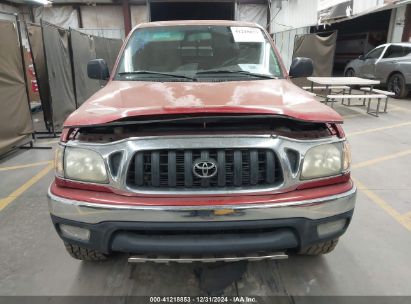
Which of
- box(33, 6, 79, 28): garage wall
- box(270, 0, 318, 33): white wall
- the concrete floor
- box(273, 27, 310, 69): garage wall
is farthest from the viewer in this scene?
box(33, 6, 79, 28): garage wall

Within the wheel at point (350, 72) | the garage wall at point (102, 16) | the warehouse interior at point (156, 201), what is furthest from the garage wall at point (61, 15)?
the wheel at point (350, 72)

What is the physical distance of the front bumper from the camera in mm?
1762

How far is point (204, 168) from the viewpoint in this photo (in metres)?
1.78

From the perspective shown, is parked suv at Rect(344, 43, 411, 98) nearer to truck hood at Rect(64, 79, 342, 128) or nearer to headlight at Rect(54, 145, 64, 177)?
truck hood at Rect(64, 79, 342, 128)

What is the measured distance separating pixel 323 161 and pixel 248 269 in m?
1.09

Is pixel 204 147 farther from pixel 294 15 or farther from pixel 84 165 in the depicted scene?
pixel 294 15

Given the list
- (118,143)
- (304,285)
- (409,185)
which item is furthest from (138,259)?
(409,185)

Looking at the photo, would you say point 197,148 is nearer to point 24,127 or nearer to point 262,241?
point 262,241

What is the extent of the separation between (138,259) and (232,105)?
104cm

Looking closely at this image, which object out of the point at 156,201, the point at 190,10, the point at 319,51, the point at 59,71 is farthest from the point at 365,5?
the point at 156,201

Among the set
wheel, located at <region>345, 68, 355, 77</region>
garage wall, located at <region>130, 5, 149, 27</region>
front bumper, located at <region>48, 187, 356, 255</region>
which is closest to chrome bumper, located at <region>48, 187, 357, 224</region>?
front bumper, located at <region>48, 187, 356, 255</region>

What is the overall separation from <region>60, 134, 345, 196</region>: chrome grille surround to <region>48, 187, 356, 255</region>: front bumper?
0.10m

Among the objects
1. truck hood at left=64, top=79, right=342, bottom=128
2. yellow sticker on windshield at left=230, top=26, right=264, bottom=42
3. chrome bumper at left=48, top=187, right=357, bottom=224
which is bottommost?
chrome bumper at left=48, top=187, right=357, bottom=224

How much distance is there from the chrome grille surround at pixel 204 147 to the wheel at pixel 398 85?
996 cm
